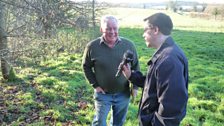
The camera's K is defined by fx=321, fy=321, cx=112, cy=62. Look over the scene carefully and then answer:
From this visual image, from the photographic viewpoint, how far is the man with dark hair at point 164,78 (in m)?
3.00

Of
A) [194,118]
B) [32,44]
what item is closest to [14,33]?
[32,44]

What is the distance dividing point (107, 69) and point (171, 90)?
5.49 ft

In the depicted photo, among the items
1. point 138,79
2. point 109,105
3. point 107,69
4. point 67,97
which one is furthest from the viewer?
point 67,97

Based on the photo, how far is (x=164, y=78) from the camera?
3.03 m

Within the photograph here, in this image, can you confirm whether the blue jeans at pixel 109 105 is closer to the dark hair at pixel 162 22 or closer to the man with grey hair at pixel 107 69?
the man with grey hair at pixel 107 69

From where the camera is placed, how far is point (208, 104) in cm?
754

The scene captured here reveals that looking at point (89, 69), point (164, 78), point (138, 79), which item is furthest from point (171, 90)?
point (89, 69)

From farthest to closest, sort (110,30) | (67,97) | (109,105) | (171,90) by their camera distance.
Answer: (67,97)
(109,105)
(110,30)
(171,90)

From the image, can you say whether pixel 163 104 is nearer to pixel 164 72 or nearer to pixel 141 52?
pixel 164 72

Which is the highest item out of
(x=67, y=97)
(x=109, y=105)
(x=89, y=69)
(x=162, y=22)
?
(x=162, y=22)

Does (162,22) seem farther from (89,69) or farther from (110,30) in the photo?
(89,69)

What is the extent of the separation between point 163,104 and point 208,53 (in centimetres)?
1324

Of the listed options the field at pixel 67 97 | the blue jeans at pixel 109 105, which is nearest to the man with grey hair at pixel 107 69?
the blue jeans at pixel 109 105

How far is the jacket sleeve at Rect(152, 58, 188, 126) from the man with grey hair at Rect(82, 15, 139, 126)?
147cm
